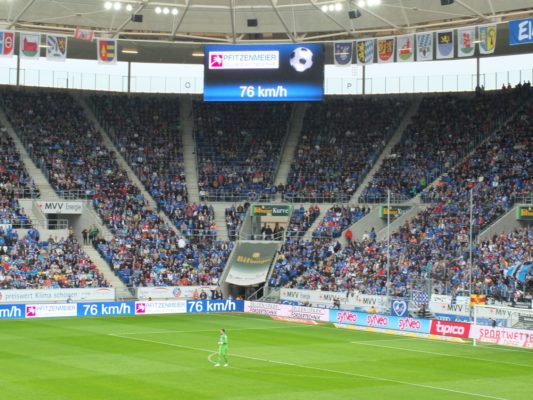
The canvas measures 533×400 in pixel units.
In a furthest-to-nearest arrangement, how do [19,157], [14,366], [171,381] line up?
[19,157], [14,366], [171,381]

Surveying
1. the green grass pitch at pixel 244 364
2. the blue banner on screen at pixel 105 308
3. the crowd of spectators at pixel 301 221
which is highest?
the crowd of spectators at pixel 301 221

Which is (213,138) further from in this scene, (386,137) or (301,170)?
(386,137)

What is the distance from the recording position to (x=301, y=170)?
6556 cm

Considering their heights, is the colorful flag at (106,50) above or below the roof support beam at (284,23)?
below

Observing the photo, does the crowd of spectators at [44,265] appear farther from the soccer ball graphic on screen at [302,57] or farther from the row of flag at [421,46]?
the row of flag at [421,46]

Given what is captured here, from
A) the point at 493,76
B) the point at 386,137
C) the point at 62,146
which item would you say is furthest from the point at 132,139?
the point at 493,76

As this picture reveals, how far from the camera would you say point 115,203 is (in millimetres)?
61156

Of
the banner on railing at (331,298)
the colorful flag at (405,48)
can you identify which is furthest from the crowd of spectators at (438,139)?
the colorful flag at (405,48)

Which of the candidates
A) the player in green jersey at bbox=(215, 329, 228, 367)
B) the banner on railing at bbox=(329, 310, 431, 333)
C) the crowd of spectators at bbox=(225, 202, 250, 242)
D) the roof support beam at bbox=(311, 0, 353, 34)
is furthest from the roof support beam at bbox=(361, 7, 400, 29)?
the player in green jersey at bbox=(215, 329, 228, 367)

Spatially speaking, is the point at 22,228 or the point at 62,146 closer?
the point at 22,228

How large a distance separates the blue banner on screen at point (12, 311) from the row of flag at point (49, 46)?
530 inches

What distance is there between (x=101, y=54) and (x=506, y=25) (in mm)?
24200

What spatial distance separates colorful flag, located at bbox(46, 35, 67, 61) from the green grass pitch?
1474 cm

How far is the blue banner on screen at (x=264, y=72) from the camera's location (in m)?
59.1
